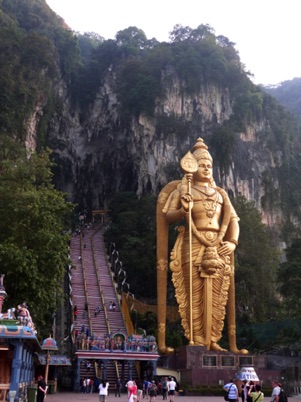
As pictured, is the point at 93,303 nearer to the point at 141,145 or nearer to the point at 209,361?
the point at 209,361

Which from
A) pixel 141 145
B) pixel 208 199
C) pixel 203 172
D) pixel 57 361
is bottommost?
pixel 57 361

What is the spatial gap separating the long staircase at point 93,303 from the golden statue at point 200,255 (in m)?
2.07

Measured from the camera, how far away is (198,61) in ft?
119

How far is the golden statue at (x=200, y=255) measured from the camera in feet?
52.4

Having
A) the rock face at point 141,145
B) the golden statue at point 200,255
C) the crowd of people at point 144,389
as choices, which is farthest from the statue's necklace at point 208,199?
A: the rock face at point 141,145

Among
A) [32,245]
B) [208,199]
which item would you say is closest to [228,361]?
[208,199]

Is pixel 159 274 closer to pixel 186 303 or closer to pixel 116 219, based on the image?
pixel 186 303

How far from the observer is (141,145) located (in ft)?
113

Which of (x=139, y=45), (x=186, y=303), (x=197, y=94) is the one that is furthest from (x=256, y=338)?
(x=139, y=45)

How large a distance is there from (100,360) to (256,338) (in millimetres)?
7087

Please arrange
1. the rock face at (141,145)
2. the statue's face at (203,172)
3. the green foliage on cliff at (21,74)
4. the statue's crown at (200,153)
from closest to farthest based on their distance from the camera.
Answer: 1. the statue's face at (203,172)
2. the statue's crown at (200,153)
3. the green foliage on cliff at (21,74)
4. the rock face at (141,145)

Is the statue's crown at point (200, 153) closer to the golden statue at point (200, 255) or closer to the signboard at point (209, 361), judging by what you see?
the golden statue at point (200, 255)

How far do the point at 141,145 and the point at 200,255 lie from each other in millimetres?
18796

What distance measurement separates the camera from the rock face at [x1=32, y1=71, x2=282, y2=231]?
111ft
